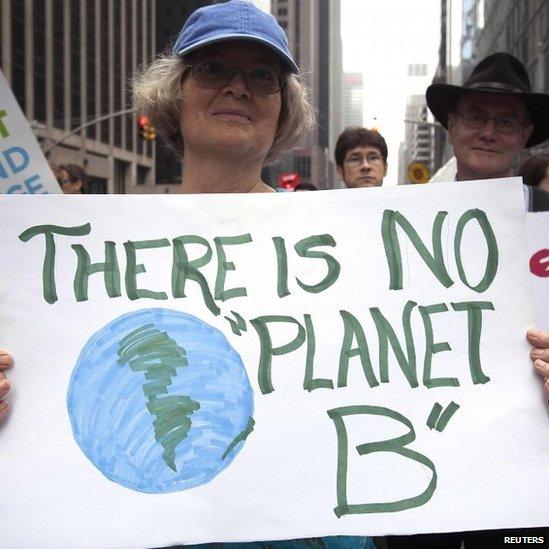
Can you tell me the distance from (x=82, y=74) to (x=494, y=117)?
4525 centimetres

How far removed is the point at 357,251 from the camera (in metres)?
1.30

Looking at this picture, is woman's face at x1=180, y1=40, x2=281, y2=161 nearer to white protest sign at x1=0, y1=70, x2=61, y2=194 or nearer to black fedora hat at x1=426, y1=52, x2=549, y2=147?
black fedora hat at x1=426, y1=52, x2=549, y2=147

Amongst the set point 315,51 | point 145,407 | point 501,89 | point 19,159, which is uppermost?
point 315,51

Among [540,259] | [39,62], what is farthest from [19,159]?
[39,62]

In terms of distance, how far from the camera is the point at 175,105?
153cm

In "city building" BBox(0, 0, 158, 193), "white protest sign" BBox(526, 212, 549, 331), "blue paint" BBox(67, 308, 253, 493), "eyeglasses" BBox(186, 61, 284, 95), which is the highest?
"city building" BBox(0, 0, 158, 193)

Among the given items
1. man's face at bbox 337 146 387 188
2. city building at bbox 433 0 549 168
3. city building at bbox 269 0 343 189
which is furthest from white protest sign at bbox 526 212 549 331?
city building at bbox 269 0 343 189

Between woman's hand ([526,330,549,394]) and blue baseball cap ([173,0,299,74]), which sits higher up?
blue baseball cap ([173,0,299,74])

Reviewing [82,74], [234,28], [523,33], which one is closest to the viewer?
[234,28]

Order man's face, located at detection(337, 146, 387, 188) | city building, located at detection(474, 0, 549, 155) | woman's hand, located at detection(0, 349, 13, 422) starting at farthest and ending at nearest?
city building, located at detection(474, 0, 549, 155), man's face, located at detection(337, 146, 387, 188), woman's hand, located at detection(0, 349, 13, 422)

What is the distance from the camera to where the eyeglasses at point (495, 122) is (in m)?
2.28

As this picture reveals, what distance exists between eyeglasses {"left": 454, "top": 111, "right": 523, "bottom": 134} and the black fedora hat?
8cm

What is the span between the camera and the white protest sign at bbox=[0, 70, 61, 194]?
2.53m

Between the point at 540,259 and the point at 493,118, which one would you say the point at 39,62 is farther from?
the point at 540,259
